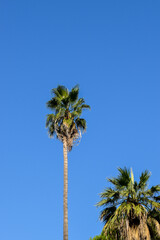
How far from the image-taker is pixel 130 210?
21.7 metres

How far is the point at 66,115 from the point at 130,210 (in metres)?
8.95

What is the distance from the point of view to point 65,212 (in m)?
22.5

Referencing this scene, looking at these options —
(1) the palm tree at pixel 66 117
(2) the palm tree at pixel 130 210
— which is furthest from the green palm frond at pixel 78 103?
(2) the palm tree at pixel 130 210

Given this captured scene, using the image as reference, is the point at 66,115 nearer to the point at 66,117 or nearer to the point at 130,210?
the point at 66,117

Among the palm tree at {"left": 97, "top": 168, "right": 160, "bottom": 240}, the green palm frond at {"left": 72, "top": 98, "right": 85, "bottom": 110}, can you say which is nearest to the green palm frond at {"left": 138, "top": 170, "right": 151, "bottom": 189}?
the palm tree at {"left": 97, "top": 168, "right": 160, "bottom": 240}

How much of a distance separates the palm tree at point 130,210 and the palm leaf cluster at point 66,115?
493 centimetres

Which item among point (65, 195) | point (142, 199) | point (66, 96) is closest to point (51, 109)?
point (66, 96)

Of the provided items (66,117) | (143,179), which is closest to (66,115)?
(66,117)

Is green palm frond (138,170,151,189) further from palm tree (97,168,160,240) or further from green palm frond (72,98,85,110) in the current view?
green palm frond (72,98,85,110)

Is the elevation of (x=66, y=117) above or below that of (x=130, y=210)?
above

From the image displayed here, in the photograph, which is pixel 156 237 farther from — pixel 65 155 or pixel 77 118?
pixel 77 118

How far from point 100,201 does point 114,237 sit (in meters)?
2.29

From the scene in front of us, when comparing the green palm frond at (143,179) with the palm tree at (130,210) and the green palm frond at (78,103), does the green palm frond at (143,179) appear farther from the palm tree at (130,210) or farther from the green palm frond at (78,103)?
the green palm frond at (78,103)

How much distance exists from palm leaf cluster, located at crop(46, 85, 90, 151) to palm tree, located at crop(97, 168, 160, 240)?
4.93 metres
